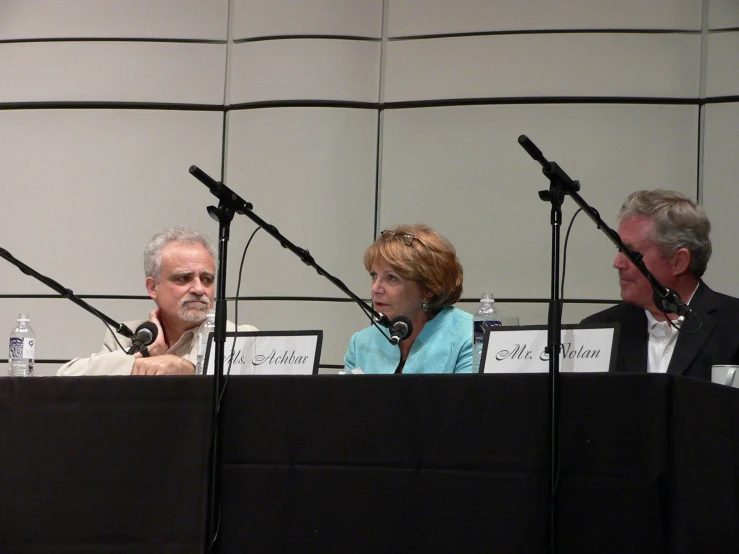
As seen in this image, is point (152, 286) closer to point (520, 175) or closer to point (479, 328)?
point (479, 328)

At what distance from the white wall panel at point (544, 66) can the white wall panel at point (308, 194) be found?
0.31m

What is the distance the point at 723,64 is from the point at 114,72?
8.88ft

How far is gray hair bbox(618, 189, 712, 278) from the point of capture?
9.48 feet

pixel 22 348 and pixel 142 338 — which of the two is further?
pixel 22 348

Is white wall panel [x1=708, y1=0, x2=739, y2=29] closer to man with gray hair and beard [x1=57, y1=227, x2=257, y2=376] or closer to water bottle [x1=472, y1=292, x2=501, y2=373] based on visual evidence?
water bottle [x1=472, y1=292, x2=501, y2=373]

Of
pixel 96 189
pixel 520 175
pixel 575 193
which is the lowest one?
pixel 575 193

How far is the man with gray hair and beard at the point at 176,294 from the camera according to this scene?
318 cm

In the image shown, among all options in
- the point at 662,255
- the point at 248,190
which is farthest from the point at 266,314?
the point at 662,255

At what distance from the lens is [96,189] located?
4.20 metres

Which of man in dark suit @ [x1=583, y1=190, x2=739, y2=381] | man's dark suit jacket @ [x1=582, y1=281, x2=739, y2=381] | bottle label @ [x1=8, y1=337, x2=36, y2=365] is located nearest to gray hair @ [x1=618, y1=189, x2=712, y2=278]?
man in dark suit @ [x1=583, y1=190, x2=739, y2=381]

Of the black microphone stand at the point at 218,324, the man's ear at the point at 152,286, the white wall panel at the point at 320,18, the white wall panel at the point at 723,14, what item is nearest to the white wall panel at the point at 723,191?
the white wall panel at the point at 723,14

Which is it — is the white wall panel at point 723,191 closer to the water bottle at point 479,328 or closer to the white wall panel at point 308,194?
the water bottle at point 479,328

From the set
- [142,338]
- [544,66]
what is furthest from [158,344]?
[544,66]

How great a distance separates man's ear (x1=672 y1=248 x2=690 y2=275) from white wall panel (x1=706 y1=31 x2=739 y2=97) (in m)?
1.15
